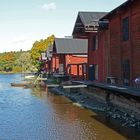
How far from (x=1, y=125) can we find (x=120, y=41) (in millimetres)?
11527

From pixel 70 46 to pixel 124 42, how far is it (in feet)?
101

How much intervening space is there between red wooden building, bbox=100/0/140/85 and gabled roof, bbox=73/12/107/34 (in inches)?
46.3

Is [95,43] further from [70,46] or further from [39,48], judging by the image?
[39,48]

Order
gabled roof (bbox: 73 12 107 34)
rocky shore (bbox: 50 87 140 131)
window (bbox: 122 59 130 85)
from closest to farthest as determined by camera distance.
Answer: rocky shore (bbox: 50 87 140 131) → window (bbox: 122 59 130 85) → gabled roof (bbox: 73 12 107 34)

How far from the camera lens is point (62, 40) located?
196 feet

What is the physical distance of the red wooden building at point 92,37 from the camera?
110 ft

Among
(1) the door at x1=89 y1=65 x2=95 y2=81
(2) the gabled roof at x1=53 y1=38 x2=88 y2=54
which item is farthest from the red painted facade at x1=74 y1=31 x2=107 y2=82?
(2) the gabled roof at x1=53 y1=38 x2=88 y2=54

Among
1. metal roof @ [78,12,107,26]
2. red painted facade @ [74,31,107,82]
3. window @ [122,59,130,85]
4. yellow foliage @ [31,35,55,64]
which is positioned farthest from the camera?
yellow foliage @ [31,35,55,64]

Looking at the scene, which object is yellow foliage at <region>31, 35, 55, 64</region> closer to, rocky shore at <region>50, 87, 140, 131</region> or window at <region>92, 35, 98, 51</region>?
window at <region>92, 35, 98, 51</region>

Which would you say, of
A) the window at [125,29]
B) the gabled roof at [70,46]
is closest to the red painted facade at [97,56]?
the window at [125,29]

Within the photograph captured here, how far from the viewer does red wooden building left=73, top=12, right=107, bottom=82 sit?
33.5 meters

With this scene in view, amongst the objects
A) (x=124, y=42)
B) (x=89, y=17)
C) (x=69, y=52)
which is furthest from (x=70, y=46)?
(x=124, y=42)

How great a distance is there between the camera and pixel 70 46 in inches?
2275

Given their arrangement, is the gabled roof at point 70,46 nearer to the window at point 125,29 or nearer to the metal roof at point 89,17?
the metal roof at point 89,17
